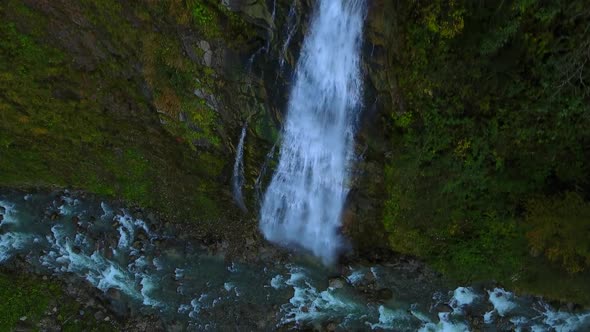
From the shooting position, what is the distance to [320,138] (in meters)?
8.22

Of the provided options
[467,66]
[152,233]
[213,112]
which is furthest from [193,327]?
[467,66]

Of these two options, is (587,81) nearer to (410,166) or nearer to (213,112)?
(410,166)

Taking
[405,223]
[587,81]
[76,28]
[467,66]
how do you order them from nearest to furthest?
[587,81] → [467,66] → [76,28] → [405,223]

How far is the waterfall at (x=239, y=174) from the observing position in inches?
343

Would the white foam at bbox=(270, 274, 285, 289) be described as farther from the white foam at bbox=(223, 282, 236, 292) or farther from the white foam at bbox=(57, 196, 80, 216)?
the white foam at bbox=(57, 196, 80, 216)

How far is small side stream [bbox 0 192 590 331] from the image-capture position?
9.96 m

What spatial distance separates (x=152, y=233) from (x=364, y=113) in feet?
22.9

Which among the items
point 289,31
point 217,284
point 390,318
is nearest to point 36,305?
point 217,284

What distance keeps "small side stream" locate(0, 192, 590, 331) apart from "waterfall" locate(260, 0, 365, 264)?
1.15 m

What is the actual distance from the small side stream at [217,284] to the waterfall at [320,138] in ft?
3.77

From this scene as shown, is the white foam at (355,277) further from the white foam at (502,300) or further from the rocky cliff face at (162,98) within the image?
the white foam at (502,300)

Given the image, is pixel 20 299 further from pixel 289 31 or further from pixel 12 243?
pixel 289 31

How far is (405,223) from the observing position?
9094 millimetres

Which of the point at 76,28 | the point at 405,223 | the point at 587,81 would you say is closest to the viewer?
the point at 587,81
